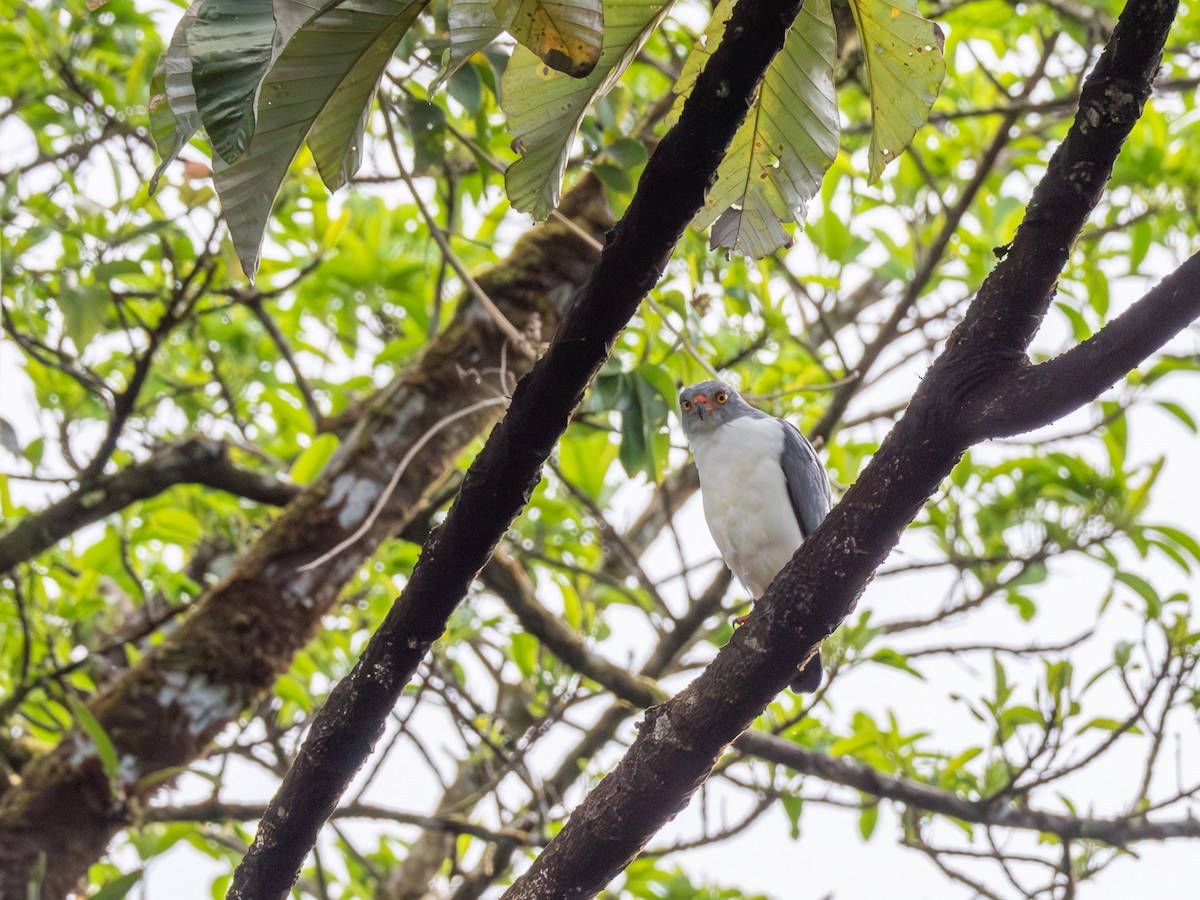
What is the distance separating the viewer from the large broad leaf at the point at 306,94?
4.27 ft

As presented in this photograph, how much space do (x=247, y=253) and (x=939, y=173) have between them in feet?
13.8

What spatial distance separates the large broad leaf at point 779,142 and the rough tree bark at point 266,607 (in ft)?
5.75

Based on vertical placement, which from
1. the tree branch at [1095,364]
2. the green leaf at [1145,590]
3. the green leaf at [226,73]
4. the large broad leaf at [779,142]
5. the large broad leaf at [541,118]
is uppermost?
the green leaf at [1145,590]

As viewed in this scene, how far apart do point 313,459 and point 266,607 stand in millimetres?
807

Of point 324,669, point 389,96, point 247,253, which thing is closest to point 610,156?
point 389,96

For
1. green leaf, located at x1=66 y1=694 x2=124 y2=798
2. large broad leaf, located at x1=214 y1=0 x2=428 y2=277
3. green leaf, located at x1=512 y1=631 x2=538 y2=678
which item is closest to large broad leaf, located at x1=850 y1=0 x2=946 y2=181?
large broad leaf, located at x1=214 y1=0 x2=428 y2=277

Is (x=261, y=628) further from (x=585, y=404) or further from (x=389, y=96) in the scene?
(x=389, y=96)

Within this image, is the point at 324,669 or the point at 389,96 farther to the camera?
the point at 324,669

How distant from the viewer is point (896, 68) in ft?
5.39

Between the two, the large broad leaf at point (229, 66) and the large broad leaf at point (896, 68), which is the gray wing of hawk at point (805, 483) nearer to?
the large broad leaf at point (896, 68)

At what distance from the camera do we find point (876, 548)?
1568 millimetres

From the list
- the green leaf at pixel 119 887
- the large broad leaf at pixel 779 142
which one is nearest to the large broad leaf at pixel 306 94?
the large broad leaf at pixel 779 142

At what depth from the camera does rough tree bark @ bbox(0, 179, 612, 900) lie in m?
3.21

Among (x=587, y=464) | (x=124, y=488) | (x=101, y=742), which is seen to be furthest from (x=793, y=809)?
(x=124, y=488)
